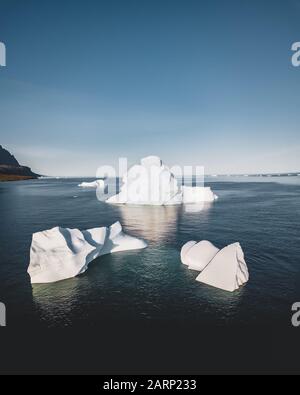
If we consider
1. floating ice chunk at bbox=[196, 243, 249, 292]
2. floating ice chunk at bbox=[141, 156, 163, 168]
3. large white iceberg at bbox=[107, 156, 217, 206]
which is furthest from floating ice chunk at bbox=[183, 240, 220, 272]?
floating ice chunk at bbox=[141, 156, 163, 168]

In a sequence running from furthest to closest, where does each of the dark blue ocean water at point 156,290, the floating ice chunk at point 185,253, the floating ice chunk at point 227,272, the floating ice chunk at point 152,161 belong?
Answer: the floating ice chunk at point 152,161 → the floating ice chunk at point 185,253 → the floating ice chunk at point 227,272 → the dark blue ocean water at point 156,290

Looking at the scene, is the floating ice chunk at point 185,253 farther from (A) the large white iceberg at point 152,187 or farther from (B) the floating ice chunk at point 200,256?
(A) the large white iceberg at point 152,187

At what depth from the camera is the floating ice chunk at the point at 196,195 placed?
54.7 metres

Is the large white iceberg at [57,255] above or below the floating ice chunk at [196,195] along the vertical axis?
below

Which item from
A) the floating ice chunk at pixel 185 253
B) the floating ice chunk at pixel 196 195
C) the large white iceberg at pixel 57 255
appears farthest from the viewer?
the floating ice chunk at pixel 196 195

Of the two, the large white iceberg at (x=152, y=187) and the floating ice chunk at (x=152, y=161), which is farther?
the floating ice chunk at (x=152, y=161)

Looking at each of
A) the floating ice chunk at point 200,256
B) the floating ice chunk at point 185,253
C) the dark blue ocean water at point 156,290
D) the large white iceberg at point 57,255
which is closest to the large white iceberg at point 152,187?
the dark blue ocean water at point 156,290

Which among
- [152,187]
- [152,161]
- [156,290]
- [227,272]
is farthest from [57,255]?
[152,161]

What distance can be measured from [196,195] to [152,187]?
11.2 m

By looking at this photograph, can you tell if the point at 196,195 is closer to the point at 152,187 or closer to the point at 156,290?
the point at 152,187

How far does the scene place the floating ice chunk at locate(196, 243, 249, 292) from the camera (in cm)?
1448

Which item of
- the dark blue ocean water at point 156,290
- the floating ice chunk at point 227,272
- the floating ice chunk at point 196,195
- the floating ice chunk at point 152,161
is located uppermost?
the floating ice chunk at point 152,161
